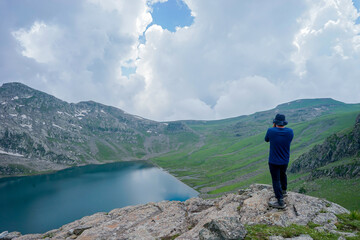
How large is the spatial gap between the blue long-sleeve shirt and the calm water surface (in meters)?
101

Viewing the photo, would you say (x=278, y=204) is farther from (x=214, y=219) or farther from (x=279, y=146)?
(x=214, y=219)

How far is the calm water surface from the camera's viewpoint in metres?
88.9

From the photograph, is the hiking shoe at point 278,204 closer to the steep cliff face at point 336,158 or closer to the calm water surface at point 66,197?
the steep cliff face at point 336,158

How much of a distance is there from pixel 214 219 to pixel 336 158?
4351 inches

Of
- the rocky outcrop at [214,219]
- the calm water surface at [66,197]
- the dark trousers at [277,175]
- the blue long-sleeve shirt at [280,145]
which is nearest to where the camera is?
the rocky outcrop at [214,219]

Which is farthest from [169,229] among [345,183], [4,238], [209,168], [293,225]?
[209,168]

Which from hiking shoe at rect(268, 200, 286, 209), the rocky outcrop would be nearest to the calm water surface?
the rocky outcrop

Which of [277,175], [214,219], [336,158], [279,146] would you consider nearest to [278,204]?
[277,175]

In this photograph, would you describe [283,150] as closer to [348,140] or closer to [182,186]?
[348,140]

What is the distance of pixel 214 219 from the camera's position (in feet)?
30.6

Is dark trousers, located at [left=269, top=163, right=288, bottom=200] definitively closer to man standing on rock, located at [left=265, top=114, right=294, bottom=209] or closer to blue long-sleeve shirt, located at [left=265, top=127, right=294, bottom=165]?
man standing on rock, located at [left=265, top=114, right=294, bottom=209]

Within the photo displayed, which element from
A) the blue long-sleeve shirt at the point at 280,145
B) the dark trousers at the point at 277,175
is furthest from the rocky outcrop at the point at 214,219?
the blue long-sleeve shirt at the point at 280,145

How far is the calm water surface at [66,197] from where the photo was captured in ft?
292

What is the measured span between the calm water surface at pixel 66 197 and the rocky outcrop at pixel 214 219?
84852mm
